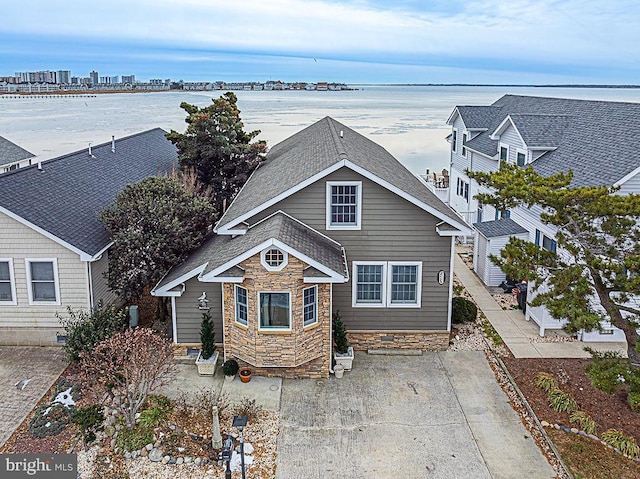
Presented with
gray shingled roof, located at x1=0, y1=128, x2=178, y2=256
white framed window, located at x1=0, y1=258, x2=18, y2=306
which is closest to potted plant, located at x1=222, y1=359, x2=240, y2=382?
gray shingled roof, located at x1=0, y1=128, x2=178, y2=256

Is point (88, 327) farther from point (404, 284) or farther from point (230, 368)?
point (404, 284)

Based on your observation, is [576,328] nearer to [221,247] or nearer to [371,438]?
[371,438]

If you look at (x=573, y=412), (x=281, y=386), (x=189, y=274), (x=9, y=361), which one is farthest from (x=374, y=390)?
(x=9, y=361)

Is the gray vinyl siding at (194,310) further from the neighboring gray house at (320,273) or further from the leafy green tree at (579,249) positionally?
the leafy green tree at (579,249)

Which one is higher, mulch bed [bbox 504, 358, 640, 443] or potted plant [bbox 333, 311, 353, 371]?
potted plant [bbox 333, 311, 353, 371]

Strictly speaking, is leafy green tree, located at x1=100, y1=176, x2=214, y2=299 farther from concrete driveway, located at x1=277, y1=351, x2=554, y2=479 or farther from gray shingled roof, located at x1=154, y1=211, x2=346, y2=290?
concrete driveway, located at x1=277, y1=351, x2=554, y2=479

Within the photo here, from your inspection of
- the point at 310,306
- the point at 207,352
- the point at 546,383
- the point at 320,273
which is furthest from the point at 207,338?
the point at 546,383
